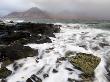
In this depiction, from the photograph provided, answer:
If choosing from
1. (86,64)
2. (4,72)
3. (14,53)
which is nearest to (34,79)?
(4,72)

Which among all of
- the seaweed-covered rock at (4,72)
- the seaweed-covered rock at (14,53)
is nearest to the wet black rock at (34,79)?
the seaweed-covered rock at (4,72)

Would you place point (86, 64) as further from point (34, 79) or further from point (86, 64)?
point (34, 79)

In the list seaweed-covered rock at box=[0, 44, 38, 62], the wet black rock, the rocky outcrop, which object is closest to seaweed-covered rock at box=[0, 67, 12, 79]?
the wet black rock

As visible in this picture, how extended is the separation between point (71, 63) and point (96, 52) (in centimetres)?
322

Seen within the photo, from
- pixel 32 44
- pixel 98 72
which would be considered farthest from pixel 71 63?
pixel 32 44

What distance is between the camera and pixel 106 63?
11117 millimetres

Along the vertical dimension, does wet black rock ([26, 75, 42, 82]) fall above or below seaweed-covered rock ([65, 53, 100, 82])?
below

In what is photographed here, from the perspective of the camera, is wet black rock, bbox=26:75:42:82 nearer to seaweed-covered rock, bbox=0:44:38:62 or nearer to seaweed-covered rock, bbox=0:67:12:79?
seaweed-covered rock, bbox=0:67:12:79

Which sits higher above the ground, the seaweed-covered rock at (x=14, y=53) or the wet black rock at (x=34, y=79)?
the seaweed-covered rock at (x=14, y=53)

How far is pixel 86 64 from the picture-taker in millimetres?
10359

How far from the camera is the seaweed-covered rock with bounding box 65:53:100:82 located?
9.49 m

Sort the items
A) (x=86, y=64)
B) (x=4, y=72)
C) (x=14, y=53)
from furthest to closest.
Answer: (x=14, y=53) → (x=86, y=64) → (x=4, y=72)

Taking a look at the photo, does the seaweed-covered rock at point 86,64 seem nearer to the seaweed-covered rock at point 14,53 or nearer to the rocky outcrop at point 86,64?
the rocky outcrop at point 86,64

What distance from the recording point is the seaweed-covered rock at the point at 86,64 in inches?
374
